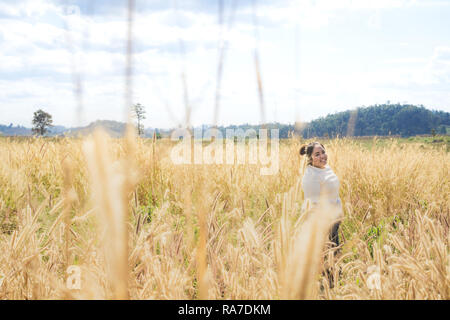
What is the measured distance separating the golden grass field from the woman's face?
69 centimetres

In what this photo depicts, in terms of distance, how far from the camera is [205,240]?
990 millimetres

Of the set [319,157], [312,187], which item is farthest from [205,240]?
[319,157]

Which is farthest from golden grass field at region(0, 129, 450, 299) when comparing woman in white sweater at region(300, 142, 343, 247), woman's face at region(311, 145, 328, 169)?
woman's face at region(311, 145, 328, 169)

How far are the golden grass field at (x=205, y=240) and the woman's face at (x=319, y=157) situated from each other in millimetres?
695

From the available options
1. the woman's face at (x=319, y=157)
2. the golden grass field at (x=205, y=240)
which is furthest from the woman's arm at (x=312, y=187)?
the golden grass field at (x=205, y=240)

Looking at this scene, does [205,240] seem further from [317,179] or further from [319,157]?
[319,157]

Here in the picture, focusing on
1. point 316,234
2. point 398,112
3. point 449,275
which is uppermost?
point 398,112

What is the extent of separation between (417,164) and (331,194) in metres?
2.95
